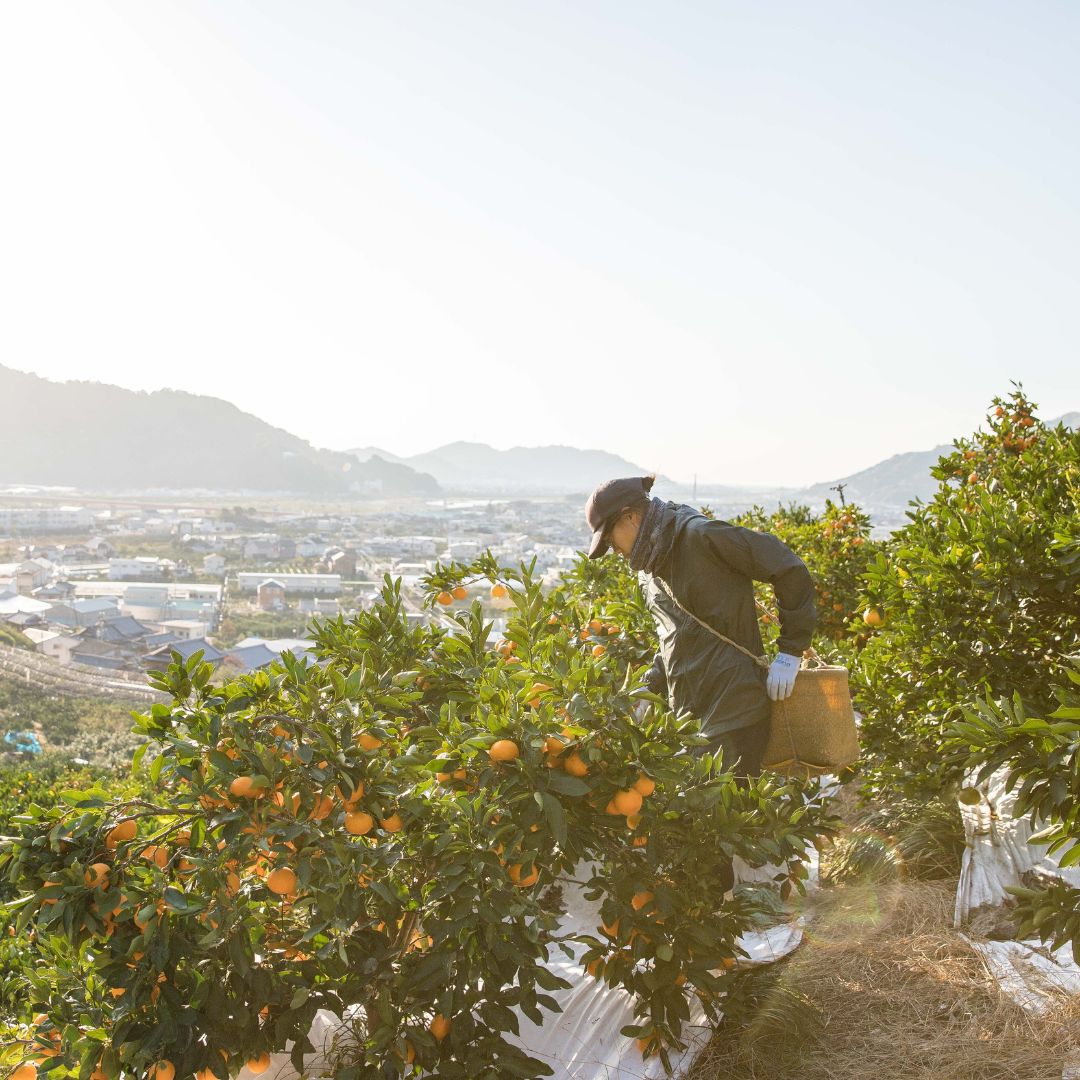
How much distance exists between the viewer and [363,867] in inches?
77.0

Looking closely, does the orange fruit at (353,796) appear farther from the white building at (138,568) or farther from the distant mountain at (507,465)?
the distant mountain at (507,465)

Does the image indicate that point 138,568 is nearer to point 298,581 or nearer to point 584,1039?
point 298,581

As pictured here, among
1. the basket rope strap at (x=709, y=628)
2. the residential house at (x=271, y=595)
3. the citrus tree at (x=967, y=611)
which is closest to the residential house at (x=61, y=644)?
the residential house at (x=271, y=595)

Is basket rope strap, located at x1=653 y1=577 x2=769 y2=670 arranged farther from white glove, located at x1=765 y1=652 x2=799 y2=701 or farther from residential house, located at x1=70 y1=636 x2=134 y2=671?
residential house, located at x1=70 y1=636 x2=134 y2=671

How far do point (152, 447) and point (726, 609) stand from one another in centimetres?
8540

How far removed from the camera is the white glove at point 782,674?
9.43 feet

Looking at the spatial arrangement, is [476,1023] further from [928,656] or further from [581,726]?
[928,656]

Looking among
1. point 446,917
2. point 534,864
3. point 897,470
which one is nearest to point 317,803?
→ point 446,917

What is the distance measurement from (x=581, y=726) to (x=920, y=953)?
2.10m

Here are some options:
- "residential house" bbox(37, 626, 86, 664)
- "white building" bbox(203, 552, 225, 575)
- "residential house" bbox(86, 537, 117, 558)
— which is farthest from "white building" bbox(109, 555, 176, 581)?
"residential house" bbox(37, 626, 86, 664)

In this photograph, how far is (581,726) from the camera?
2064 millimetres

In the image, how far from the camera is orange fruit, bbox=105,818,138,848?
197 cm

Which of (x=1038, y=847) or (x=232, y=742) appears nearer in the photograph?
(x=232, y=742)

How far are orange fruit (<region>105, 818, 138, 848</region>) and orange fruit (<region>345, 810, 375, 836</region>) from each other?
51cm
